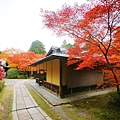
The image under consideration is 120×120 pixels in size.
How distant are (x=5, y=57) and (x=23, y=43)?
2719 cm

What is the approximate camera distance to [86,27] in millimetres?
5113

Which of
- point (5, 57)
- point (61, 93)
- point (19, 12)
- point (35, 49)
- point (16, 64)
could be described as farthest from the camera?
point (35, 49)

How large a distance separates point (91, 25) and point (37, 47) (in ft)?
119

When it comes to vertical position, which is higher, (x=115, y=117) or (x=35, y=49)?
(x=35, y=49)

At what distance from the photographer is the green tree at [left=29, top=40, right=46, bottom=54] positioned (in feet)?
128

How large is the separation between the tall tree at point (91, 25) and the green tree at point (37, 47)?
1332 inches

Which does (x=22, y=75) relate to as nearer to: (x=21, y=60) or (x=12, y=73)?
(x=12, y=73)

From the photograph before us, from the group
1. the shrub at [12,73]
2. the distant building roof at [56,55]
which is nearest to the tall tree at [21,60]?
the shrub at [12,73]

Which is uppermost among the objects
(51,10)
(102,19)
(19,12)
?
(19,12)

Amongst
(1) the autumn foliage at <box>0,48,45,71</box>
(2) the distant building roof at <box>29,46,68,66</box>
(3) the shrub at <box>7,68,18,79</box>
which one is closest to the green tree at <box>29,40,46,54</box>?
(1) the autumn foliage at <box>0,48,45,71</box>

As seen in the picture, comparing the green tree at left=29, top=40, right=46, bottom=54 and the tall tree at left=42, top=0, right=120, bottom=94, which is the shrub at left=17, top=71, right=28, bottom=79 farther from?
the tall tree at left=42, top=0, right=120, bottom=94

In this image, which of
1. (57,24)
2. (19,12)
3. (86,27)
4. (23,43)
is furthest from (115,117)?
(23,43)

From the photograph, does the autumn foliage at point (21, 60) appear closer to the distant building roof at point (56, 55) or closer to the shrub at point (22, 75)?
the shrub at point (22, 75)

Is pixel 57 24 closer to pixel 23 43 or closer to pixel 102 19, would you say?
pixel 102 19
